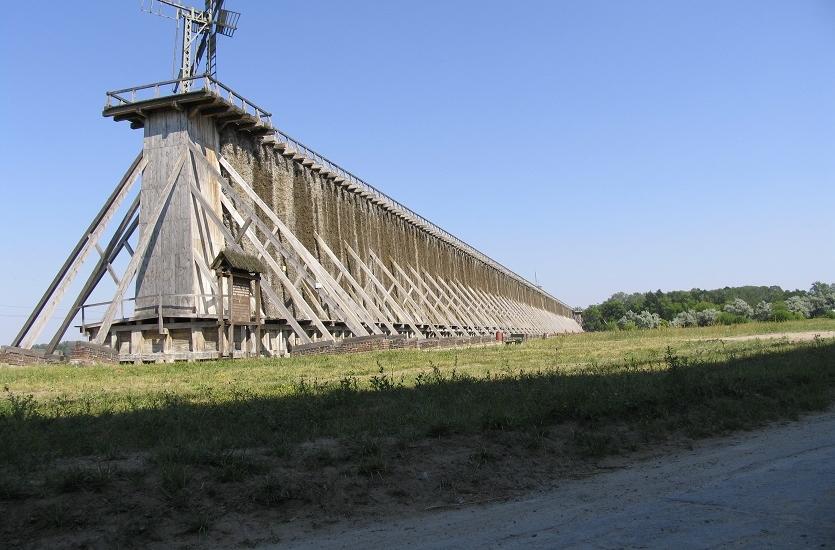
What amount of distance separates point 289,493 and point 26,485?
214 cm

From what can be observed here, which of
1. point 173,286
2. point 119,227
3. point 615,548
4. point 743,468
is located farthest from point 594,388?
point 119,227

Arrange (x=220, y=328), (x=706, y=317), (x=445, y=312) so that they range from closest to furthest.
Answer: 1. (x=220, y=328)
2. (x=445, y=312)
3. (x=706, y=317)

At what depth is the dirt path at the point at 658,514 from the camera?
196 inches

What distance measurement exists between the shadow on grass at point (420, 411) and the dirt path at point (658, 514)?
1.60 m

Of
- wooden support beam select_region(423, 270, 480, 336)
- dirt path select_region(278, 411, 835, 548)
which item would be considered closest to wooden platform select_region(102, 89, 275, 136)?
dirt path select_region(278, 411, 835, 548)

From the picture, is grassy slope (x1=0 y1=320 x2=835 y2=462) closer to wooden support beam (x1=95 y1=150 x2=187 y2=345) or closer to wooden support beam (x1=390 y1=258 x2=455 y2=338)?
wooden support beam (x1=95 y1=150 x2=187 y2=345)

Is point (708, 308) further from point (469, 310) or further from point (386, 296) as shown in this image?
point (386, 296)

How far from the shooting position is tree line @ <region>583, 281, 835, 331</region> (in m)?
75.8

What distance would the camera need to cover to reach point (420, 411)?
854cm

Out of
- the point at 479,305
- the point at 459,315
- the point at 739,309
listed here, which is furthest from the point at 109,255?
the point at 739,309

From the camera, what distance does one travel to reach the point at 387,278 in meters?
47.9

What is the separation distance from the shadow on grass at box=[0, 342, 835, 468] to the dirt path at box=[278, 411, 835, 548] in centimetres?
160

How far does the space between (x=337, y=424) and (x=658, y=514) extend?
3.81 meters

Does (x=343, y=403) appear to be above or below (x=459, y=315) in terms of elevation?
below
